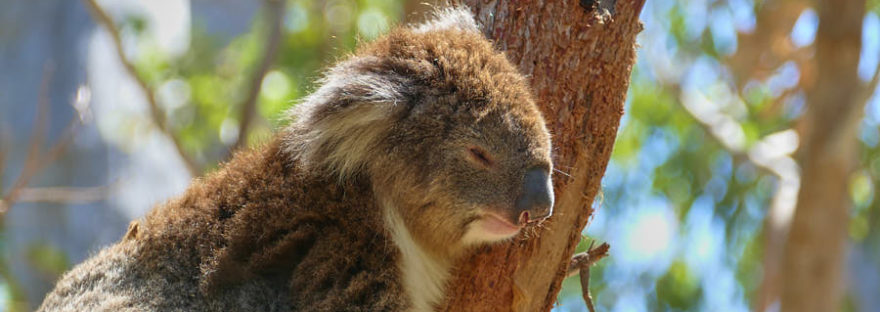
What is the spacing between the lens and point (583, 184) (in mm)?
2771

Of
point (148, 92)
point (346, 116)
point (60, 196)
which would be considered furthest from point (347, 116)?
point (148, 92)

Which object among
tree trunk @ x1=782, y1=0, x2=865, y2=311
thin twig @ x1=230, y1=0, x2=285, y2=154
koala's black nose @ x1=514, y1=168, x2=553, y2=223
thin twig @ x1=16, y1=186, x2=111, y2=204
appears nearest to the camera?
koala's black nose @ x1=514, y1=168, x2=553, y2=223

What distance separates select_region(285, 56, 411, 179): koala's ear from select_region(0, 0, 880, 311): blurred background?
393 centimetres

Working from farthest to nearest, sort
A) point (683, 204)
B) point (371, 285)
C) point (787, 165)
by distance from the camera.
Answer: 1. point (683, 204)
2. point (787, 165)
3. point (371, 285)

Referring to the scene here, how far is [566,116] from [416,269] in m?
0.68

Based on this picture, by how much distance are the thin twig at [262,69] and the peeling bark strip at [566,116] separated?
13.5ft

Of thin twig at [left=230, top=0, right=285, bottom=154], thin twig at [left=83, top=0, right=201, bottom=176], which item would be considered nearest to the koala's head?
thin twig at [left=230, top=0, right=285, bottom=154]

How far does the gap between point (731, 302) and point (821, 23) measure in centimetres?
499

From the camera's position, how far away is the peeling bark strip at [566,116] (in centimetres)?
271

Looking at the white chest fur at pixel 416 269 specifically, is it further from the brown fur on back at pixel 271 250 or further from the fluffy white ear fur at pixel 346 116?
the fluffy white ear fur at pixel 346 116

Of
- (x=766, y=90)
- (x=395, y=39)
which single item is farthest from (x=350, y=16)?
(x=395, y=39)

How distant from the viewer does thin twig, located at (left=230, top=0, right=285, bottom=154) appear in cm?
689

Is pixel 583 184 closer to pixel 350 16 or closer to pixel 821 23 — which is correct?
pixel 821 23

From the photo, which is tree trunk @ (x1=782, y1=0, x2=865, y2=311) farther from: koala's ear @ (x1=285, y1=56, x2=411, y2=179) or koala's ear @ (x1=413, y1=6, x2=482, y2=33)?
koala's ear @ (x1=285, y1=56, x2=411, y2=179)
